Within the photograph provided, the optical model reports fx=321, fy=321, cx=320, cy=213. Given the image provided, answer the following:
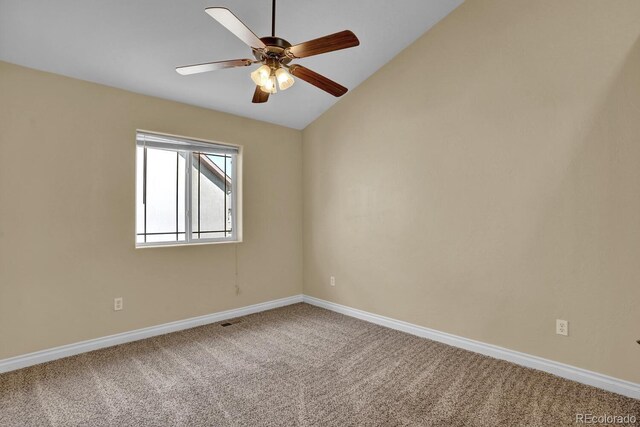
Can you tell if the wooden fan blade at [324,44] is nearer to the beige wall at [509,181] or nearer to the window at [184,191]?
the beige wall at [509,181]

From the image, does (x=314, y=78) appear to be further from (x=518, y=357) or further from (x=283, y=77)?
(x=518, y=357)

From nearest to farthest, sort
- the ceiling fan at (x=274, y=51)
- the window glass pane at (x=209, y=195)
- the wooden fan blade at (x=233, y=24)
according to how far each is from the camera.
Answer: the wooden fan blade at (x=233, y=24)
the ceiling fan at (x=274, y=51)
the window glass pane at (x=209, y=195)

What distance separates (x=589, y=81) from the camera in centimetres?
226

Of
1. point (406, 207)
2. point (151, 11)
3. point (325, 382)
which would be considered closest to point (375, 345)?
point (325, 382)

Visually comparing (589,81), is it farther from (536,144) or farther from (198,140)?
(198,140)

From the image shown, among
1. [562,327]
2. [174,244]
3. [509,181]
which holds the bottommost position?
[562,327]

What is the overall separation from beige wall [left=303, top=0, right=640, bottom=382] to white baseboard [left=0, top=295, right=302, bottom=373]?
129 centimetres

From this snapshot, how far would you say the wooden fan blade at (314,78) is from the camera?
2061mm

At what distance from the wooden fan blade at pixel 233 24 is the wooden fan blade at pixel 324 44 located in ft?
0.59

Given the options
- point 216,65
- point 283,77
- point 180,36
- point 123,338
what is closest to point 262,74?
point 283,77

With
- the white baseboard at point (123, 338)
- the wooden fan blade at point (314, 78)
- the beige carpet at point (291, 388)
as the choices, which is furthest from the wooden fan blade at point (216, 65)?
the white baseboard at point (123, 338)

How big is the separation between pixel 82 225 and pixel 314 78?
2401 mm

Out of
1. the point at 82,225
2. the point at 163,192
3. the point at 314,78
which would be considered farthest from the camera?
the point at 163,192

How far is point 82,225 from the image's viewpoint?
9.32ft
